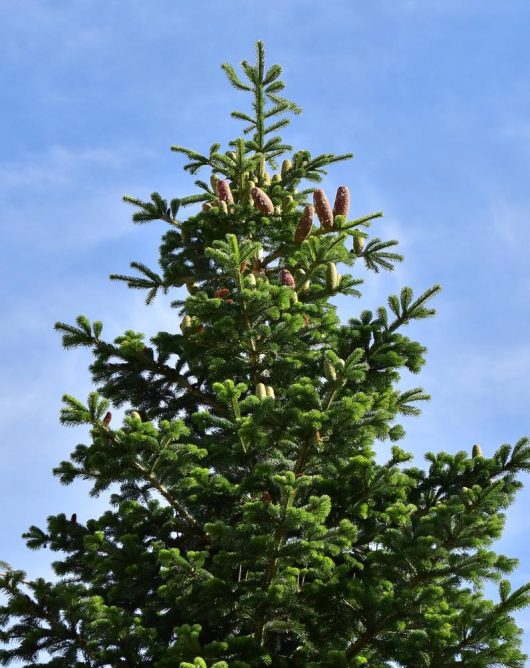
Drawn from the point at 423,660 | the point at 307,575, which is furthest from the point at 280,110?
the point at 423,660

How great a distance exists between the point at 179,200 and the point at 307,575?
482cm

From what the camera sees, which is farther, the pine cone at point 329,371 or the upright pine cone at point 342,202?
the upright pine cone at point 342,202

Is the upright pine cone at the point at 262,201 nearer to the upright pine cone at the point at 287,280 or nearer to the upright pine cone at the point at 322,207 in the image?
the upright pine cone at the point at 322,207

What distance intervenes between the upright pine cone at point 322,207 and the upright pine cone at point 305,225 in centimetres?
10

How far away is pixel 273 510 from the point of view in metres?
6.71

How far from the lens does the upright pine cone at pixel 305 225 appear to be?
926 centimetres

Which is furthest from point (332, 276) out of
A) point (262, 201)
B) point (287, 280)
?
point (262, 201)

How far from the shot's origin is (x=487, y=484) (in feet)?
26.6

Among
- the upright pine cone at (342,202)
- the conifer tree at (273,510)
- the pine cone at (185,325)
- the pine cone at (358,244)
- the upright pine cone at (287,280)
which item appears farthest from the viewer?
the pine cone at (358,244)

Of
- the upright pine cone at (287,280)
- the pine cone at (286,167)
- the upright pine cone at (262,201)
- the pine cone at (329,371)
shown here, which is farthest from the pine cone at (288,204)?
the pine cone at (329,371)

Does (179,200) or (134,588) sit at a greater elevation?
(179,200)

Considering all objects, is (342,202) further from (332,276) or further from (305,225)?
(332,276)

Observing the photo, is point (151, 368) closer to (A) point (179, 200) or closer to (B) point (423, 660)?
(A) point (179, 200)

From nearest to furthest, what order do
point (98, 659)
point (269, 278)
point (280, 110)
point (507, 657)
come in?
1. point (507, 657)
2. point (98, 659)
3. point (269, 278)
4. point (280, 110)
